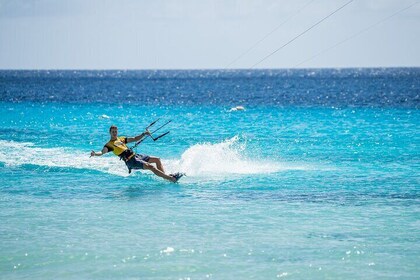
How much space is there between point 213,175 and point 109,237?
6.39 metres

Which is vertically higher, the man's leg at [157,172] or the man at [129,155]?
the man at [129,155]

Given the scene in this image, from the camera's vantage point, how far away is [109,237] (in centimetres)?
1079

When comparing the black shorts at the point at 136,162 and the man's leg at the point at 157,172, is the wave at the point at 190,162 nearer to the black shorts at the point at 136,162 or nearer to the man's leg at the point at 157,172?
the man's leg at the point at 157,172

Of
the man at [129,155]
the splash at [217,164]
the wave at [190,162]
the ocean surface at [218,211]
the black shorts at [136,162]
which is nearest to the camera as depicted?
the ocean surface at [218,211]

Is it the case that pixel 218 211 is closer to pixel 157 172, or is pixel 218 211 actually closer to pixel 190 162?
pixel 157 172

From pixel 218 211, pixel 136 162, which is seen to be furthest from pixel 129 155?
pixel 218 211

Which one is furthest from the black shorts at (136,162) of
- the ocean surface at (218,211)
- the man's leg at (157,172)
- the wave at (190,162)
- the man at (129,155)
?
the wave at (190,162)

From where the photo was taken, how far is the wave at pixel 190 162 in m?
17.8

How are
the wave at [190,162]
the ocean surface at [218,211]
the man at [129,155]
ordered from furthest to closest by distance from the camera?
the wave at [190,162] < the man at [129,155] < the ocean surface at [218,211]

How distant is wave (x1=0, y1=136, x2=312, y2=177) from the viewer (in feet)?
58.3

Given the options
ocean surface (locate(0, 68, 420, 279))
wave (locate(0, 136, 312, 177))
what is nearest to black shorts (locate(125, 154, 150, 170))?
ocean surface (locate(0, 68, 420, 279))

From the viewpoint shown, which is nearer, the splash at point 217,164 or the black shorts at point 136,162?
the black shorts at point 136,162

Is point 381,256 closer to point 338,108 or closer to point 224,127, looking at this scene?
A: point 224,127

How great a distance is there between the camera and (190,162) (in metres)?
18.0
